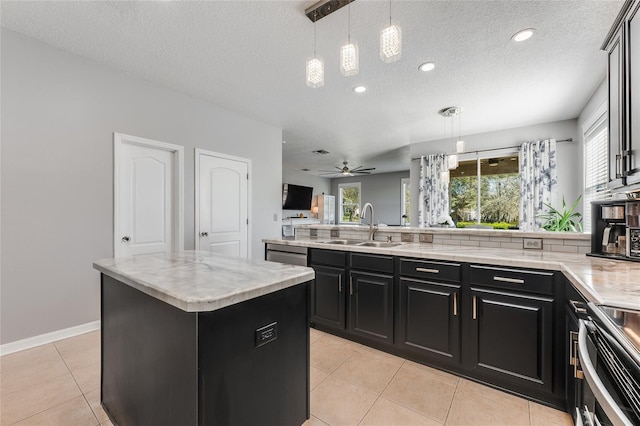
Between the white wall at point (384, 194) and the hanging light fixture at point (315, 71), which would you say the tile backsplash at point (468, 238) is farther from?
the white wall at point (384, 194)

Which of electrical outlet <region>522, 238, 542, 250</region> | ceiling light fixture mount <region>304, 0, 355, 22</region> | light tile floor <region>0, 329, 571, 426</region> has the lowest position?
light tile floor <region>0, 329, 571, 426</region>

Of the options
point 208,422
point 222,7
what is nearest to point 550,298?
point 208,422

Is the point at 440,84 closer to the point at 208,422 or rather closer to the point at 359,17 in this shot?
the point at 359,17

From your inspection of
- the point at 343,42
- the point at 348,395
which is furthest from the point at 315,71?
the point at 348,395

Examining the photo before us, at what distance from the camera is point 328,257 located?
2.71 metres

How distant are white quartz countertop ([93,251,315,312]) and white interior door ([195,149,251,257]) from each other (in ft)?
6.84

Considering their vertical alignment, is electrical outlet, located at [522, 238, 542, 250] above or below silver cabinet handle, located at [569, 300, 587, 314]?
above

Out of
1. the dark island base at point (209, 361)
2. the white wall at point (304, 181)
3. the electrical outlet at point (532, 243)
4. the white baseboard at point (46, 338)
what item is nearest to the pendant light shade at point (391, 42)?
the dark island base at point (209, 361)

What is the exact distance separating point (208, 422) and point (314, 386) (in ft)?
3.71

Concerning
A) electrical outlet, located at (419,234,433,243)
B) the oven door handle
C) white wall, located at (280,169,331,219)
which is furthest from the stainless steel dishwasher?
white wall, located at (280,169,331,219)

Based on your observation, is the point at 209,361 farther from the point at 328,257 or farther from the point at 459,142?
the point at 459,142

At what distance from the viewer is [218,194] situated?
3982 millimetres

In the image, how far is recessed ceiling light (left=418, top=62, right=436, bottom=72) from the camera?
2.81 metres

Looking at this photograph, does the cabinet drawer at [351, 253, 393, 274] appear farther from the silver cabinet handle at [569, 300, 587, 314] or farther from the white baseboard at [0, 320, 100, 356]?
the white baseboard at [0, 320, 100, 356]
